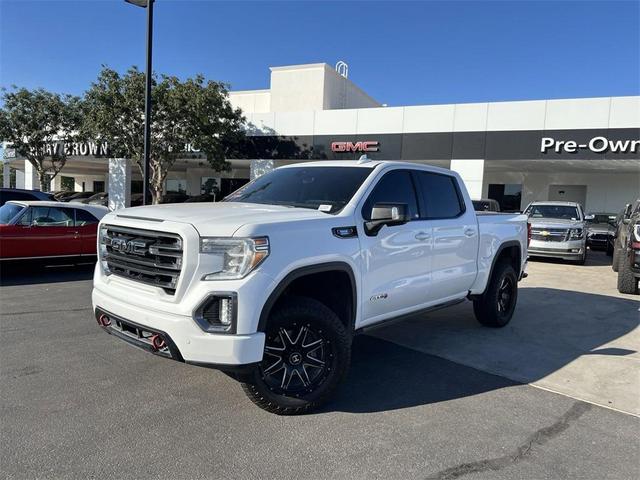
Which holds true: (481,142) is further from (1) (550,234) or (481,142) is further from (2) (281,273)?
(2) (281,273)

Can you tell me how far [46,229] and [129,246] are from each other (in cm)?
682

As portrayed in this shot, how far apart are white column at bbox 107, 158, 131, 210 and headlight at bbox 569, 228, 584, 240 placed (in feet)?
74.1

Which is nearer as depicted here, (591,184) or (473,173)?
(473,173)

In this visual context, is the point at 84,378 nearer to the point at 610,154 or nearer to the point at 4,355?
the point at 4,355

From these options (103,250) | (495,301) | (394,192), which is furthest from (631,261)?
(103,250)

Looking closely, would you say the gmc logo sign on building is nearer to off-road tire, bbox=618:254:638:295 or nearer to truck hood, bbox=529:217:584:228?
truck hood, bbox=529:217:584:228

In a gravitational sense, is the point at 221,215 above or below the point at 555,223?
above

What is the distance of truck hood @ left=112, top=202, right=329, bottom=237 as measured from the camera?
334 cm

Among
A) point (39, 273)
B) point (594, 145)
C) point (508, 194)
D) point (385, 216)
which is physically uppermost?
point (594, 145)

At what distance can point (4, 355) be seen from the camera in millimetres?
4844

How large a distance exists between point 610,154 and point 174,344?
20.1 meters

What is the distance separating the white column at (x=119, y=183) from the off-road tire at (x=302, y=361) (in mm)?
26311

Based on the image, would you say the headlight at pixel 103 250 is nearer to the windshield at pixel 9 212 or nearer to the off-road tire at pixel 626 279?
the windshield at pixel 9 212

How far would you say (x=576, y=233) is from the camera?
14.1 metres
